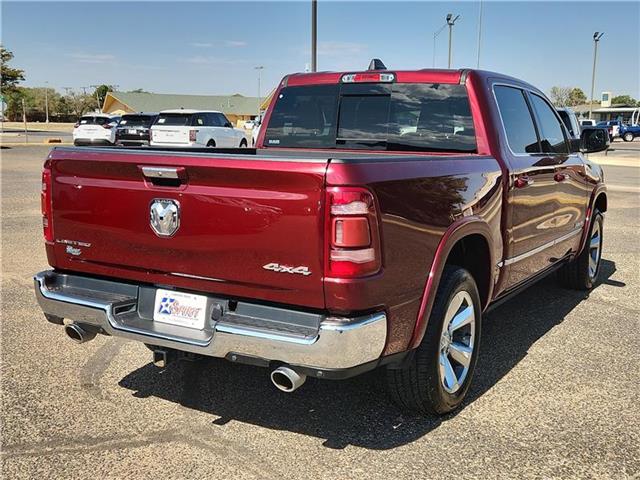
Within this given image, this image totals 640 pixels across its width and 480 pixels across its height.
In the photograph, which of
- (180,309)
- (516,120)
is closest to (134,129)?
(516,120)

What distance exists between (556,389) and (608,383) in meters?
0.39

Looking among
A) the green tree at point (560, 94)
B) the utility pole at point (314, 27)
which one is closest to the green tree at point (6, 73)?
the utility pole at point (314, 27)

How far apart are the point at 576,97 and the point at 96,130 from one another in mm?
113983

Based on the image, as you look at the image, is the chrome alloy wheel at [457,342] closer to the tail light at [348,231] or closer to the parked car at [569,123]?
the tail light at [348,231]

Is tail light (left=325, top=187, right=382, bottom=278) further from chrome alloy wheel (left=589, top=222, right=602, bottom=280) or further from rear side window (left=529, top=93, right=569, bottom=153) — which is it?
chrome alloy wheel (left=589, top=222, right=602, bottom=280)

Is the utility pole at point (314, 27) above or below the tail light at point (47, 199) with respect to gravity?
above

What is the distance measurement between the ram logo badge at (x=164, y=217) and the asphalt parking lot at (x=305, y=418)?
1087 millimetres

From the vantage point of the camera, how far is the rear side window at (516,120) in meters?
A: 4.54

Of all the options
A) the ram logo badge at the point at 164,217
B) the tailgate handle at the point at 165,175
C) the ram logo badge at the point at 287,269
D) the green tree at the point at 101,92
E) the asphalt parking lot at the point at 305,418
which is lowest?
the asphalt parking lot at the point at 305,418

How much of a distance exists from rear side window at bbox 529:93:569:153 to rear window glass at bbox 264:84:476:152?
1.11m

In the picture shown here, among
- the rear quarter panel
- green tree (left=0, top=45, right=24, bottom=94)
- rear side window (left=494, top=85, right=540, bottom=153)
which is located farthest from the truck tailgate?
green tree (left=0, top=45, right=24, bottom=94)

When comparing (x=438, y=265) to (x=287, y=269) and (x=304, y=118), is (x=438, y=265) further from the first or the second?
(x=304, y=118)

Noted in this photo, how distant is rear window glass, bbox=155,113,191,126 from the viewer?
76.2 ft

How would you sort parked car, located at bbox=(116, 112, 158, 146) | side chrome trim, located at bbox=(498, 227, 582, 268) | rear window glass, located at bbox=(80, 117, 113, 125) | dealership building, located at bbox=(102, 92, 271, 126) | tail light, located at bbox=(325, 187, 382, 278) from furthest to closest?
dealership building, located at bbox=(102, 92, 271, 126) → rear window glass, located at bbox=(80, 117, 113, 125) → parked car, located at bbox=(116, 112, 158, 146) → side chrome trim, located at bbox=(498, 227, 582, 268) → tail light, located at bbox=(325, 187, 382, 278)
